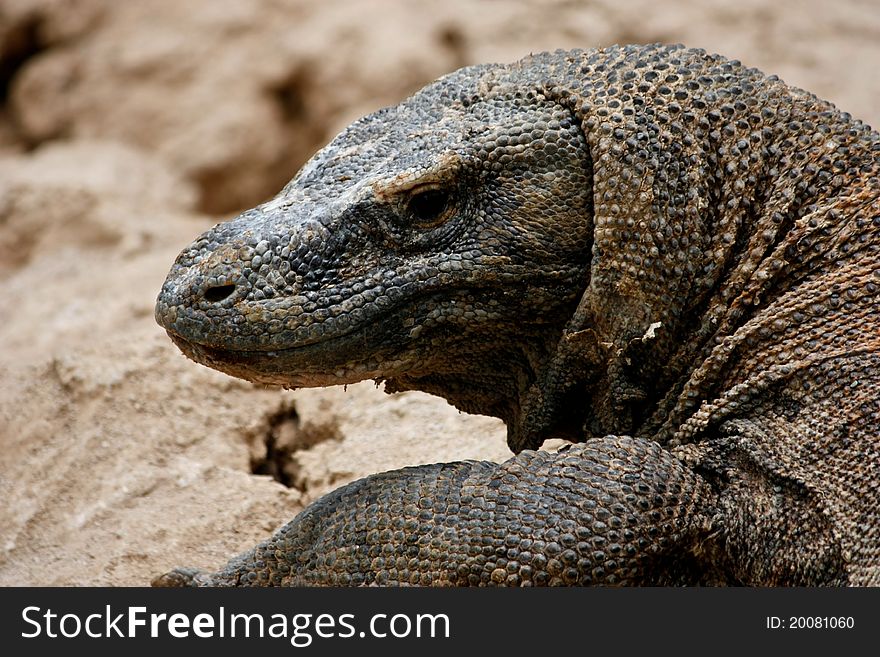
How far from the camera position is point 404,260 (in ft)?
14.0

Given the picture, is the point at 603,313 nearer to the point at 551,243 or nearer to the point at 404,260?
the point at 551,243

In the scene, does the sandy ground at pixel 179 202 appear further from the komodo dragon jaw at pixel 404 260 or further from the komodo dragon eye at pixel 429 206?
the komodo dragon eye at pixel 429 206

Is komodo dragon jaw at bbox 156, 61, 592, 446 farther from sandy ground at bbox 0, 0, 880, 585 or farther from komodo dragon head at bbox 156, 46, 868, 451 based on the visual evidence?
sandy ground at bbox 0, 0, 880, 585

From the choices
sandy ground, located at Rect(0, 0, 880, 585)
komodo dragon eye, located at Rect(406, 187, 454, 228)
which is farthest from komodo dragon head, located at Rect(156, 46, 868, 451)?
sandy ground, located at Rect(0, 0, 880, 585)

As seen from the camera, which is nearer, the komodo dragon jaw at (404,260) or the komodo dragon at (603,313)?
the komodo dragon at (603,313)

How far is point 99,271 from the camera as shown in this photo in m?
9.21

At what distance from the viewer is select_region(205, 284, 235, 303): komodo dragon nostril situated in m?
4.12

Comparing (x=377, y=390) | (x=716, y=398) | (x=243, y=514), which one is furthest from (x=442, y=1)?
(x=716, y=398)

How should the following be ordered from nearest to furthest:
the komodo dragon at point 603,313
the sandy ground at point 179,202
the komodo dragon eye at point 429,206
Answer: the komodo dragon at point 603,313
the komodo dragon eye at point 429,206
the sandy ground at point 179,202

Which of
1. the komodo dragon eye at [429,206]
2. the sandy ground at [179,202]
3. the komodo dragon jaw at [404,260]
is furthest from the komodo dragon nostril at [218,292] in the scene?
the sandy ground at [179,202]

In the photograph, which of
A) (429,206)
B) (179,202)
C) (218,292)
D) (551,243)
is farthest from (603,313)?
(179,202)

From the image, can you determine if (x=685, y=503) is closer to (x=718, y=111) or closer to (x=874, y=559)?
(x=874, y=559)

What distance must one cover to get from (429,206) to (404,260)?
212 millimetres

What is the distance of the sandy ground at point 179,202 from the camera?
598 centimetres
